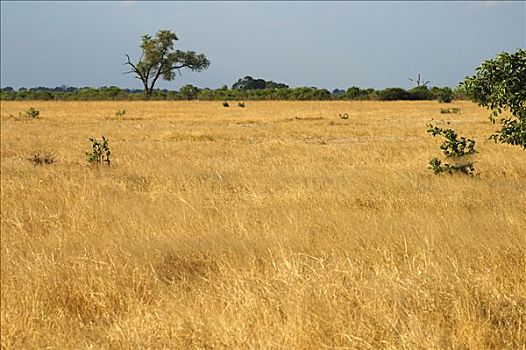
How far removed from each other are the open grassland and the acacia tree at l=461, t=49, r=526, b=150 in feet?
3.50

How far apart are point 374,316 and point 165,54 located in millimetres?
100925

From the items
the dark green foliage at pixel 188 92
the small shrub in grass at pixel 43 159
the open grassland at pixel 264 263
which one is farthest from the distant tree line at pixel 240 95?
the open grassland at pixel 264 263

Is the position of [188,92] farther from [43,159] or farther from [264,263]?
[264,263]

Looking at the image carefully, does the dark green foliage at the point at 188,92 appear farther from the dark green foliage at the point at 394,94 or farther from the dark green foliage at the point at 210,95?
the dark green foliage at the point at 394,94

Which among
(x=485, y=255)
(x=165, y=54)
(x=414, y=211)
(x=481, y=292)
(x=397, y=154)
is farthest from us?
(x=165, y=54)

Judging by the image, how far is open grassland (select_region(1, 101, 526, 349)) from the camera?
3.26 m

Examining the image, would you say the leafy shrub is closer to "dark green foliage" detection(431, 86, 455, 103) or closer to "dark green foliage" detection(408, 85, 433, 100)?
"dark green foliage" detection(431, 86, 455, 103)

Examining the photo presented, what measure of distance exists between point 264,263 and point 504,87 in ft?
13.2

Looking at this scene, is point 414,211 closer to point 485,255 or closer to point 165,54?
point 485,255

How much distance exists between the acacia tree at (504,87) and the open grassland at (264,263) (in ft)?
3.50

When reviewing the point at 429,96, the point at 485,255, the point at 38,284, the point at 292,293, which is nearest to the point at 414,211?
the point at 485,255

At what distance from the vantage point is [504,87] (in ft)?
22.3

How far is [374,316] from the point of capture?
3.31m

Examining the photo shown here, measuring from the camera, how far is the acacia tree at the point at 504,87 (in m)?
6.90
